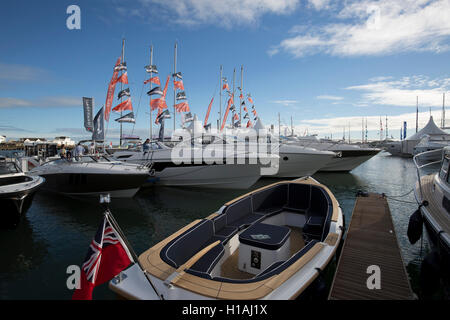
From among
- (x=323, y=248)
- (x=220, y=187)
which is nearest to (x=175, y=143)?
(x=220, y=187)

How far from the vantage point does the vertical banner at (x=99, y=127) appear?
42.0 ft

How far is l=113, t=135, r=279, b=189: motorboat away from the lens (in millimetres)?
12805

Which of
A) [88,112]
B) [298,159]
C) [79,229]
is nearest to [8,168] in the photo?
[79,229]

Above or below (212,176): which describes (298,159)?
above

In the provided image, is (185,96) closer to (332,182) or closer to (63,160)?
(63,160)

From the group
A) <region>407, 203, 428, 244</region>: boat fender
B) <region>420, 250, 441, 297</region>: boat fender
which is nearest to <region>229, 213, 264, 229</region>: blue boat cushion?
<region>420, 250, 441, 297</region>: boat fender

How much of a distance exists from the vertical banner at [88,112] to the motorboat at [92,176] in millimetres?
2707

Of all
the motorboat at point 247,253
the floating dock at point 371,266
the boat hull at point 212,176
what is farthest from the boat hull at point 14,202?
the floating dock at point 371,266

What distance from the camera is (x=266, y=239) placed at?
4258 mm

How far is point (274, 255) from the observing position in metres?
4.09

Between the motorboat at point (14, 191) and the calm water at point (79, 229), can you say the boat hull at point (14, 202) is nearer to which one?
the motorboat at point (14, 191)

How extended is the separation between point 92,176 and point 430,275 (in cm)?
1124

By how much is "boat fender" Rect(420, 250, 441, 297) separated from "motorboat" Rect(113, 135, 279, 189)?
357 inches

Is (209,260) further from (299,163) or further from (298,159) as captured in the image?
(299,163)
